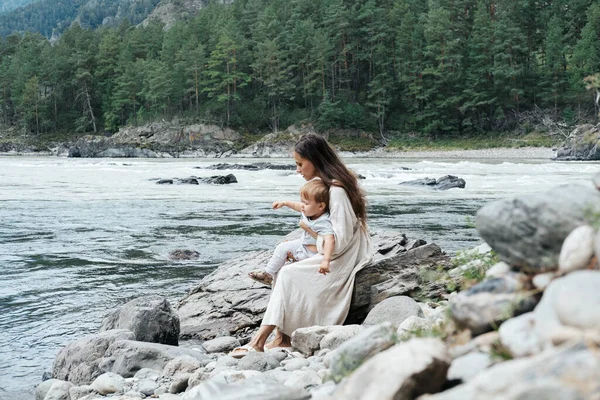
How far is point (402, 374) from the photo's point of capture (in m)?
2.35

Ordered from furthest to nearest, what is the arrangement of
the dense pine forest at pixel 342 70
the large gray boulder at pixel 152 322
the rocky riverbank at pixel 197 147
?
1. the dense pine forest at pixel 342 70
2. the rocky riverbank at pixel 197 147
3. the large gray boulder at pixel 152 322

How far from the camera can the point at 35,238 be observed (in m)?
13.8

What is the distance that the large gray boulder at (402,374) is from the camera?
235 cm

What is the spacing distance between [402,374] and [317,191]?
11.3 ft

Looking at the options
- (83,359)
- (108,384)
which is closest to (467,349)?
(108,384)

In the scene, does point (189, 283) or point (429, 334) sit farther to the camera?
point (189, 283)

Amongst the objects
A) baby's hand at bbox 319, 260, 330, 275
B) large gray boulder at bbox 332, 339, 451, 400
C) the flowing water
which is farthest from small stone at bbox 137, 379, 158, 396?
large gray boulder at bbox 332, 339, 451, 400

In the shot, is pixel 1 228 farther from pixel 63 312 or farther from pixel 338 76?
pixel 338 76

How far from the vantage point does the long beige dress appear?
5.60 m

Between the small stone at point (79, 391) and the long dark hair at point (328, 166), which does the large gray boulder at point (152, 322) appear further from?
the long dark hair at point (328, 166)

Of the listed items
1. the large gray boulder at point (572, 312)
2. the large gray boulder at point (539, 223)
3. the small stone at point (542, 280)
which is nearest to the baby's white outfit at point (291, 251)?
the large gray boulder at point (539, 223)

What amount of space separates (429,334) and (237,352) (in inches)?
96.8

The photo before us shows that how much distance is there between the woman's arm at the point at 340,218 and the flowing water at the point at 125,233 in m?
1.25

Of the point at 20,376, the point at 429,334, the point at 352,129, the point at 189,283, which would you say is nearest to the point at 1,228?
the point at 189,283
